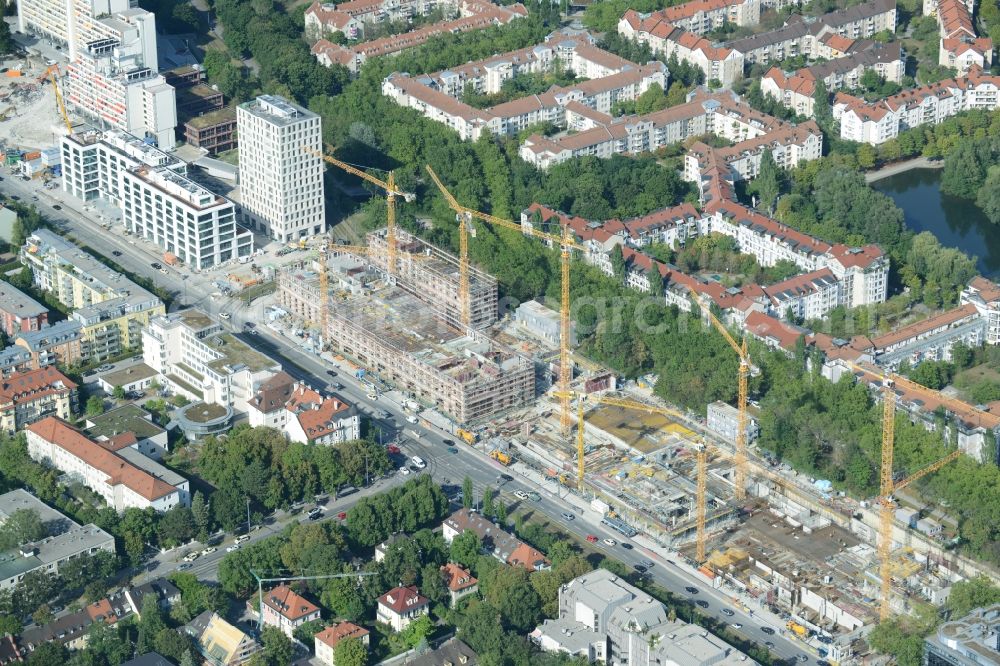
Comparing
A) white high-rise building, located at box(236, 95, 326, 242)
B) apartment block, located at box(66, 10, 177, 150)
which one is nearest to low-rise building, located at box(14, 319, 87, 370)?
white high-rise building, located at box(236, 95, 326, 242)

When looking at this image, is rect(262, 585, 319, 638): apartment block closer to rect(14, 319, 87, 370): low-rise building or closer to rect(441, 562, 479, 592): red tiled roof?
rect(441, 562, 479, 592): red tiled roof

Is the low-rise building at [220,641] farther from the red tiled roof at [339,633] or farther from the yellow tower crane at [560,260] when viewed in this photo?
the yellow tower crane at [560,260]

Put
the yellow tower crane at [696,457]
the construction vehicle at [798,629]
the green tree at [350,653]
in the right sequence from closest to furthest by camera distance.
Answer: the green tree at [350,653], the construction vehicle at [798,629], the yellow tower crane at [696,457]

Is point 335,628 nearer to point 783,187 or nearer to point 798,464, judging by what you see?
point 798,464

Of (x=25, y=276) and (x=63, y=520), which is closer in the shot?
(x=63, y=520)

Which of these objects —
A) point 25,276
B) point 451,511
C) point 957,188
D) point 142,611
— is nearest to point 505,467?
point 451,511

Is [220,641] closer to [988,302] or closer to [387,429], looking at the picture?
[387,429]

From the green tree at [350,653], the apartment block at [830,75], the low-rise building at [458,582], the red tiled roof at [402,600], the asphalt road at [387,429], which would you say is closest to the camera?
the green tree at [350,653]

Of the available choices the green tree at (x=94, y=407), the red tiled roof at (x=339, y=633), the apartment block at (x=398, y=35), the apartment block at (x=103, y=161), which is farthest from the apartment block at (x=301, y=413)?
the apartment block at (x=398, y=35)
